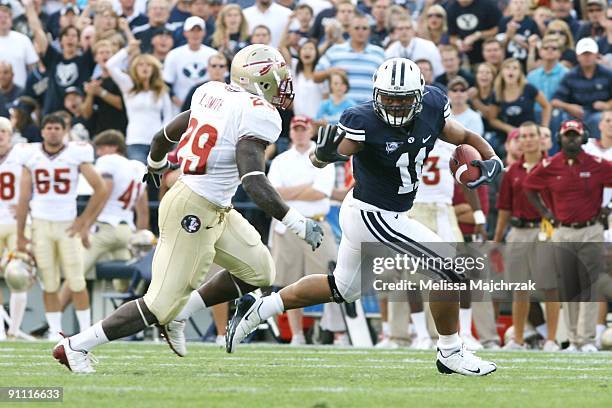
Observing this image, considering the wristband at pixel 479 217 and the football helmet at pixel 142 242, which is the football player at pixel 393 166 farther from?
the football helmet at pixel 142 242

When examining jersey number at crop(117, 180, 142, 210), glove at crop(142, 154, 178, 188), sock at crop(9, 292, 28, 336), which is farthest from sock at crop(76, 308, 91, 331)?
glove at crop(142, 154, 178, 188)

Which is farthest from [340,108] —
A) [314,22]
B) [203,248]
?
[203,248]

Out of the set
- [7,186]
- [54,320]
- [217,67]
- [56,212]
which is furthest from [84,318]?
[217,67]

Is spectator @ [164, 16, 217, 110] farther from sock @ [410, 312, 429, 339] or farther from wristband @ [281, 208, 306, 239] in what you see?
wristband @ [281, 208, 306, 239]

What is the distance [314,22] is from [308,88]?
3.92 feet

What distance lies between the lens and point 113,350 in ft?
30.2

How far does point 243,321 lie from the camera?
7.30 m

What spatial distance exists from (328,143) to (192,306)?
1354 millimetres

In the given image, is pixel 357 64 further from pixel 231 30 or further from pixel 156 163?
pixel 156 163

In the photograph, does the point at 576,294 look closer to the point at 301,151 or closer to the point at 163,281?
the point at 301,151

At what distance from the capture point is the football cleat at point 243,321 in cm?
728

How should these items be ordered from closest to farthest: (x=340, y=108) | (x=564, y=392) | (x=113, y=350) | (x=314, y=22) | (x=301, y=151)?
(x=564, y=392) < (x=113, y=350) < (x=301, y=151) < (x=340, y=108) < (x=314, y=22)

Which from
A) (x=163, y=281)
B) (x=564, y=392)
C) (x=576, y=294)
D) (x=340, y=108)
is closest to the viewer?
(x=564, y=392)

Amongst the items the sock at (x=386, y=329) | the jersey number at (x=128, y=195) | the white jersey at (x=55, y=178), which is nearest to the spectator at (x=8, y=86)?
the jersey number at (x=128, y=195)
